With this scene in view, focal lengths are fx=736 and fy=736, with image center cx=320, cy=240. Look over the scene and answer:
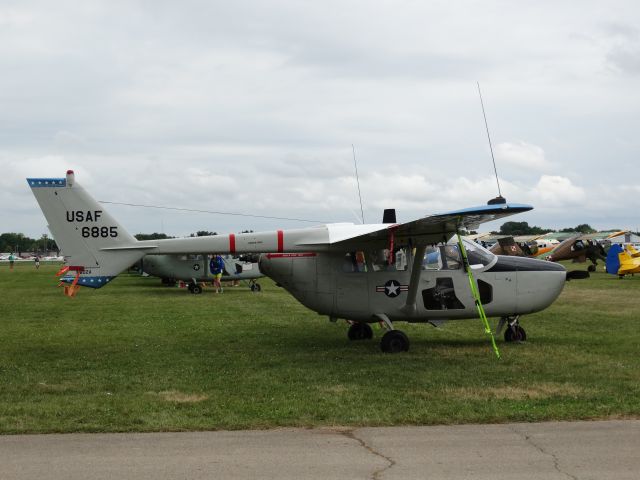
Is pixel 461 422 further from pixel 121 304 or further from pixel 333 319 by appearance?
pixel 121 304

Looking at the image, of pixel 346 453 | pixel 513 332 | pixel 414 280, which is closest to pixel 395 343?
pixel 414 280

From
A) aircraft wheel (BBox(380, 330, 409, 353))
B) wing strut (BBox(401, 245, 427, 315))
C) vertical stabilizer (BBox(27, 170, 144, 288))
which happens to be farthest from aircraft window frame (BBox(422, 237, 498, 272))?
vertical stabilizer (BBox(27, 170, 144, 288))

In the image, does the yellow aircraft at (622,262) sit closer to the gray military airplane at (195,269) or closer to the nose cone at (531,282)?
the gray military airplane at (195,269)

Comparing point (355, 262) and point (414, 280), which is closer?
point (414, 280)

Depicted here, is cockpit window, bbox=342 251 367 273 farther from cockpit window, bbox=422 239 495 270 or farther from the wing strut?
cockpit window, bbox=422 239 495 270

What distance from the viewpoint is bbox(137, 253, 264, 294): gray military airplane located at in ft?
109

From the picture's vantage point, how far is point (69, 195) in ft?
41.5

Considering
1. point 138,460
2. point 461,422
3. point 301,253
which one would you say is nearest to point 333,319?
point 301,253

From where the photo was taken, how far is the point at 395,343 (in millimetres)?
12820

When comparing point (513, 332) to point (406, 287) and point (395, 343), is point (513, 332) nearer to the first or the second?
point (406, 287)

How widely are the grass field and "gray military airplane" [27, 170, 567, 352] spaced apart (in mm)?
750

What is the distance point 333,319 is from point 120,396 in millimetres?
5735

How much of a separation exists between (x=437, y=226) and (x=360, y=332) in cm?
395

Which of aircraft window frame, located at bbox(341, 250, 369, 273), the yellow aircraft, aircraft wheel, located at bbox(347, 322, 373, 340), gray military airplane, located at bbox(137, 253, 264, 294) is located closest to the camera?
aircraft window frame, located at bbox(341, 250, 369, 273)
